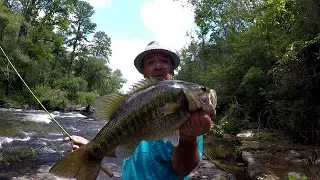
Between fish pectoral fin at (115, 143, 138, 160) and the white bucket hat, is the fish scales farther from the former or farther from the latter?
the white bucket hat

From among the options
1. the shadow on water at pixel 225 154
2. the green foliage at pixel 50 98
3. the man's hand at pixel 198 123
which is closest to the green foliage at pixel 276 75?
the shadow on water at pixel 225 154

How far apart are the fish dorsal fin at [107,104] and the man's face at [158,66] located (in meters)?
0.84

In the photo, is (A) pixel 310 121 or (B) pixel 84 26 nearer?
(A) pixel 310 121

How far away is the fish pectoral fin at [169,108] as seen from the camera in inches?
81.7

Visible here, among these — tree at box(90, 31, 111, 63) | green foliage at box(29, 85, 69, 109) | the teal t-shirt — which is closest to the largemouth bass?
the teal t-shirt

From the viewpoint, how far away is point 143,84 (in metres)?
2.28

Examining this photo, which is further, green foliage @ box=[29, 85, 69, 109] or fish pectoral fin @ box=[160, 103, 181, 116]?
green foliage @ box=[29, 85, 69, 109]

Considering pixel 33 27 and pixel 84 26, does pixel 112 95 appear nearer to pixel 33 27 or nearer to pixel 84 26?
pixel 33 27

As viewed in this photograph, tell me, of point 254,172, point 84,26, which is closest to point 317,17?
point 254,172

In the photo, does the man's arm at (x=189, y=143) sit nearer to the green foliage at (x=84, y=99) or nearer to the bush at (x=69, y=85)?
the green foliage at (x=84, y=99)

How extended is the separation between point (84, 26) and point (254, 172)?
6059cm

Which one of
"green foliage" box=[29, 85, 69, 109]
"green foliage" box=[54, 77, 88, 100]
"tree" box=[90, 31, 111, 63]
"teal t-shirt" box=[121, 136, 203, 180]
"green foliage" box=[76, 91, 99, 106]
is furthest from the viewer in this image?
"tree" box=[90, 31, 111, 63]

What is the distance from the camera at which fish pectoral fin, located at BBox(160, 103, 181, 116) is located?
2076 millimetres

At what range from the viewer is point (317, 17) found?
35.5 feet
